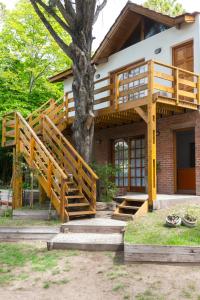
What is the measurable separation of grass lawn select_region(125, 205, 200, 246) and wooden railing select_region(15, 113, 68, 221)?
6.80 ft

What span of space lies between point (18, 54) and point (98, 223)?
16938 millimetres

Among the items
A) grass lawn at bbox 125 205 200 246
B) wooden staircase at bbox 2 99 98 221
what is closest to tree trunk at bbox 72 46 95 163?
wooden staircase at bbox 2 99 98 221

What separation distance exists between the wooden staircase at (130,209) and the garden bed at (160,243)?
0.76 m

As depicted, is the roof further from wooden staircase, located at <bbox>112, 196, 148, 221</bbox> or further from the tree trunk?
wooden staircase, located at <bbox>112, 196, 148, 221</bbox>

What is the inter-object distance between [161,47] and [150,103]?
408 cm

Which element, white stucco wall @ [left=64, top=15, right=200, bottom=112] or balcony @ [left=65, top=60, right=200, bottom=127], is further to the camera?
white stucco wall @ [left=64, top=15, right=200, bottom=112]

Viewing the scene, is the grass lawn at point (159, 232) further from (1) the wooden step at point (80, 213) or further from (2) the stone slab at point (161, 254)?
(1) the wooden step at point (80, 213)

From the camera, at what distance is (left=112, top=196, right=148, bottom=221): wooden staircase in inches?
358

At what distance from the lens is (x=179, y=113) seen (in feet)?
38.8

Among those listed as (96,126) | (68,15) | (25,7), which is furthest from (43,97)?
(68,15)

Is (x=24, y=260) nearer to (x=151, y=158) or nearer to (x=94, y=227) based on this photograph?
(x=94, y=227)

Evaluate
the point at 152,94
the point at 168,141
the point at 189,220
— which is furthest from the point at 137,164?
the point at 189,220

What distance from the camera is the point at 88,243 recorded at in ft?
24.2

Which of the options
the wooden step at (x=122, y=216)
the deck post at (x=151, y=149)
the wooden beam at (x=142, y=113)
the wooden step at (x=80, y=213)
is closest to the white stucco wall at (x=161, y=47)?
the deck post at (x=151, y=149)
